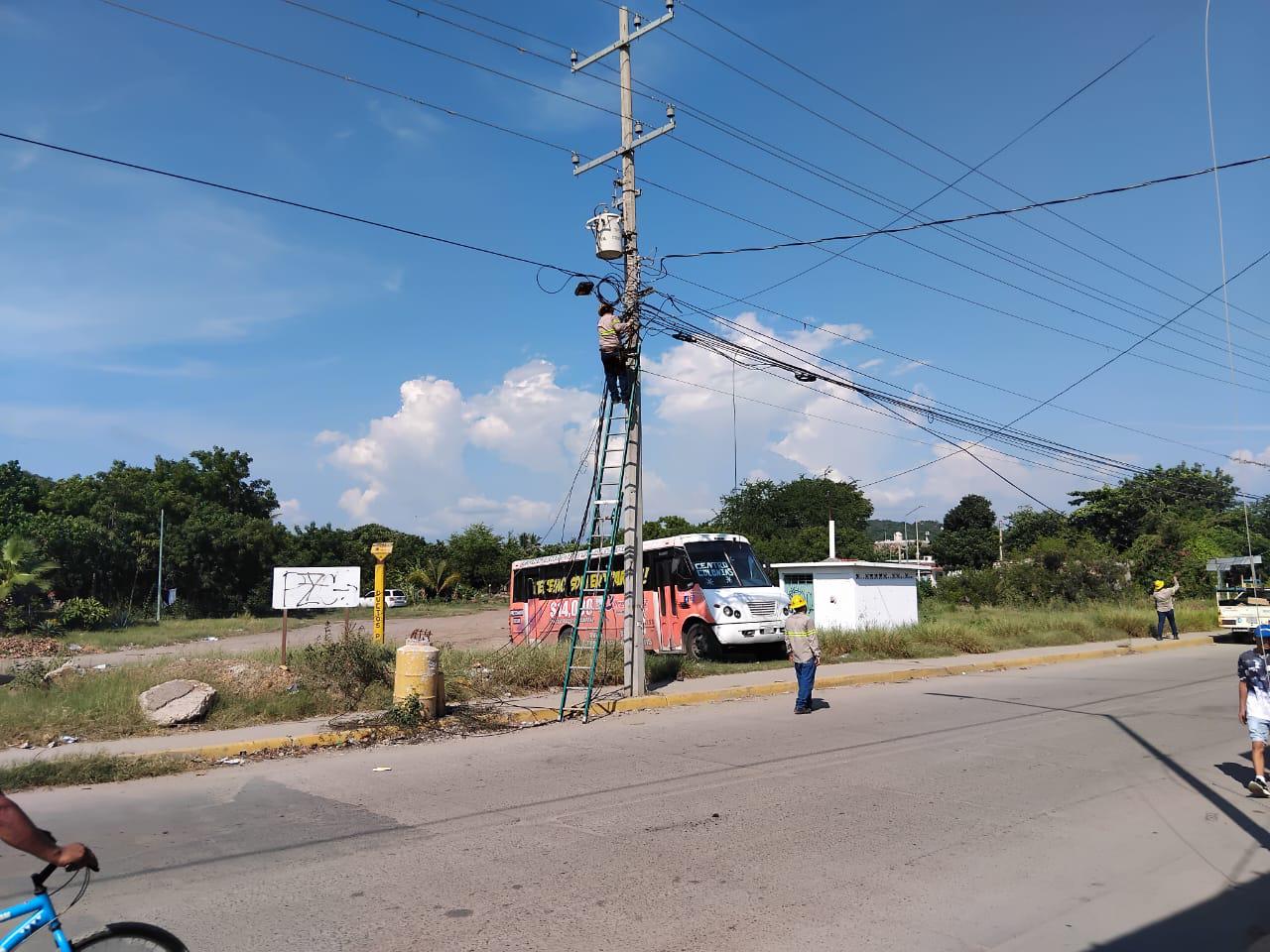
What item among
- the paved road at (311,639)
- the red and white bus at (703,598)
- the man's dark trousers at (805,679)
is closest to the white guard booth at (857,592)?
the red and white bus at (703,598)

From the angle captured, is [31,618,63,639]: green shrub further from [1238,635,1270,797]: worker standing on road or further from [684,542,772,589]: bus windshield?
[1238,635,1270,797]: worker standing on road

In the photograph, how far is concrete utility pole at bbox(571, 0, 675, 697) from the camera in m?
14.4

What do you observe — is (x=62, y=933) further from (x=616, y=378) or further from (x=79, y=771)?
(x=616, y=378)

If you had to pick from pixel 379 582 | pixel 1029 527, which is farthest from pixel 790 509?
pixel 379 582

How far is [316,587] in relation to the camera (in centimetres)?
1603

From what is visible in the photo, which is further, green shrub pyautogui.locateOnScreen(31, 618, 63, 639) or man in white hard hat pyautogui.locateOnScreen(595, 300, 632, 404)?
green shrub pyautogui.locateOnScreen(31, 618, 63, 639)

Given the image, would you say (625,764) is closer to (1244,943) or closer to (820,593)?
(1244,943)

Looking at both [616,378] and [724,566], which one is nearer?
[616,378]

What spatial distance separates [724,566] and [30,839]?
17.9 meters

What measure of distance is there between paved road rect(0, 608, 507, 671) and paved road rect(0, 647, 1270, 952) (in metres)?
11.1

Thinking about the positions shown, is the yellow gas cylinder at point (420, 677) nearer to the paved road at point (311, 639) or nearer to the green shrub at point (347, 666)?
the green shrub at point (347, 666)

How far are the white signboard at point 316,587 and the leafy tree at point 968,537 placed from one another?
66606mm

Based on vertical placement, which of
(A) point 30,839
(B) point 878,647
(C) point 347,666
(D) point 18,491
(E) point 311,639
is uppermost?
(D) point 18,491

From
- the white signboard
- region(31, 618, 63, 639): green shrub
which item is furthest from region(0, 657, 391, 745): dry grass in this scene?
region(31, 618, 63, 639): green shrub
